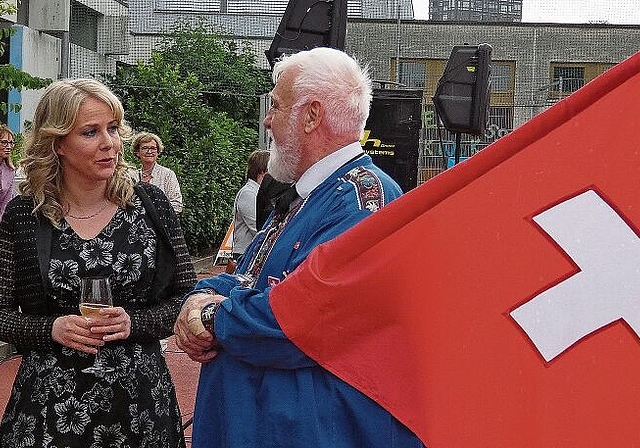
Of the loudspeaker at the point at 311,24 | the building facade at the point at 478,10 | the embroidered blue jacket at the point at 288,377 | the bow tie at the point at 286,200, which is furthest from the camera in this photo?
the building facade at the point at 478,10

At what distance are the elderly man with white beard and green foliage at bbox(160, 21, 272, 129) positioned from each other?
25.0 m

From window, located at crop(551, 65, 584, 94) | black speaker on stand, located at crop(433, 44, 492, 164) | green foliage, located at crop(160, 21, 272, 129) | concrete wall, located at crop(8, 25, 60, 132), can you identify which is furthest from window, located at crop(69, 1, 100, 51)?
black speaker on stand, located at crop(433, 44, 492, 164)

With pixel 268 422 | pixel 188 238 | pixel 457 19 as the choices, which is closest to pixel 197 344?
pixel 268 422

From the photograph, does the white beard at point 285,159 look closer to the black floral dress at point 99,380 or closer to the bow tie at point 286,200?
the bow tie at point 286,200

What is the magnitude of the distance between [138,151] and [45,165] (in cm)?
989

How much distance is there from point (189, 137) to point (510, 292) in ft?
60.6

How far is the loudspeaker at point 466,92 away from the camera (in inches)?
528

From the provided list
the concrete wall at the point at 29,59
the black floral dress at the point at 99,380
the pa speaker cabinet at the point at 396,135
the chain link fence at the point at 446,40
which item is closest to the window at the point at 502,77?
the chain link fence at the point at 446,40

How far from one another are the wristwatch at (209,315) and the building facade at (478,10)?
107ft

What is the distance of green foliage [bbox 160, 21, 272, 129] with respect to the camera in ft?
93.9

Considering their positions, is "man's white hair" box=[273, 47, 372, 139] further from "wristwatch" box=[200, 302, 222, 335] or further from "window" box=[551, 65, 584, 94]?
"window" box=[551, 65, 584, 94]

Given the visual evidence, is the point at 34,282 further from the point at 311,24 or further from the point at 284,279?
the point at 311,24

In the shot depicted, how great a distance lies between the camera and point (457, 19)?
35594mm

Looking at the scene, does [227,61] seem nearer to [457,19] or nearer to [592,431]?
[457,19]
